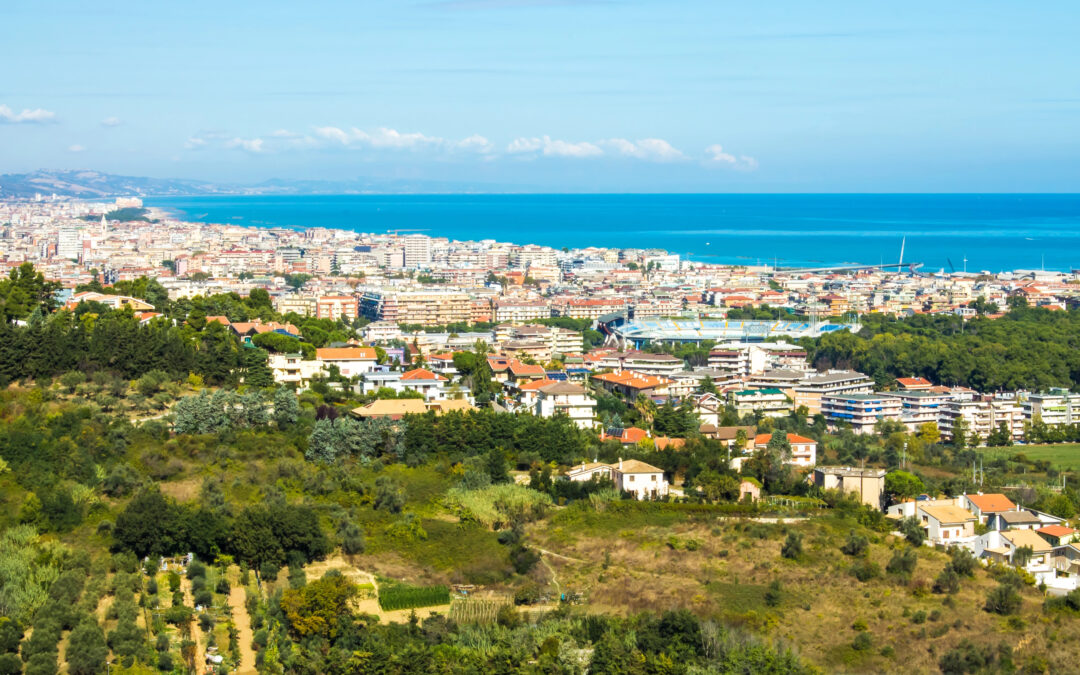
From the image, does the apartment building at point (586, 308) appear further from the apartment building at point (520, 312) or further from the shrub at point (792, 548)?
the shrub at point (792, 548)

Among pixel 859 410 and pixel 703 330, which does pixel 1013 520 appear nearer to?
pixel 859 410

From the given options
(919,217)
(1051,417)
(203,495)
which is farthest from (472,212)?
(203,495)

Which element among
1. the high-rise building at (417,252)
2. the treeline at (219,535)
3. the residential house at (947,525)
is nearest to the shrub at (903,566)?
the residential house at (947,525)

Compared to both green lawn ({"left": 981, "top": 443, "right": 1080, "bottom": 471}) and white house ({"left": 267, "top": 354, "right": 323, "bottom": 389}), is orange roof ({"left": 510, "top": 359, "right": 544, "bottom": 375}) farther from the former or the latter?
green lawn ({"left": 981, "top": 443, "right": 1080, "bottom": 471})

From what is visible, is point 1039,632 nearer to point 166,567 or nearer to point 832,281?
point 166,567

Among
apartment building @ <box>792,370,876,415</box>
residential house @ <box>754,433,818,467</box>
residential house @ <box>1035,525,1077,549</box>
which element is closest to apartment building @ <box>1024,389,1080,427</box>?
apartment building @ <box>792,370,876,415</box>
